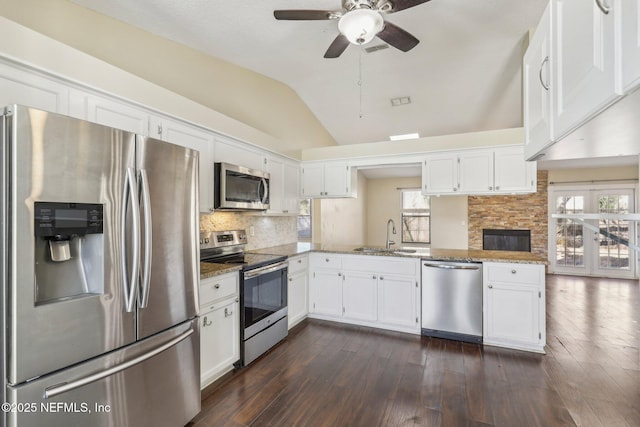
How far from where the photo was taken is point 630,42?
1.96 feet

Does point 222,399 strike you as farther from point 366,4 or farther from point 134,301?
point 366,4

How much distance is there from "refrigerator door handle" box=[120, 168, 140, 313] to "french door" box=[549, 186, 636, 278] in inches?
317

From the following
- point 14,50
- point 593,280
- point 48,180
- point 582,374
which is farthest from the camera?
point 593,280

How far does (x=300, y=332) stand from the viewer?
3.45 metres

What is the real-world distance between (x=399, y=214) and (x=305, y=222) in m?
3.72

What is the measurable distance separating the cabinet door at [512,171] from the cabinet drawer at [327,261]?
2020 millimetres

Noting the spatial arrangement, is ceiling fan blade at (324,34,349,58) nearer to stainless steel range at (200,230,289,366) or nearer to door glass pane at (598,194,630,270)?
stainless steel range at (200,230,289,366)

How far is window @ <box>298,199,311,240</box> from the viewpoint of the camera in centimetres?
537

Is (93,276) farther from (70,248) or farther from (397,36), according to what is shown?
(397,36)

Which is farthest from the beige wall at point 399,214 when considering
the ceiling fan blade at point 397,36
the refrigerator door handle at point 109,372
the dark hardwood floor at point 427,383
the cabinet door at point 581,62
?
the cabinet door at point 581,62

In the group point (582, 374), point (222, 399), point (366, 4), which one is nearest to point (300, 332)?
point (222, 399)

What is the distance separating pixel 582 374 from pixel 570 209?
571cm

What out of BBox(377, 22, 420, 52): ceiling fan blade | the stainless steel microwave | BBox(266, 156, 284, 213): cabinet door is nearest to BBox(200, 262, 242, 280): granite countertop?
the stainless steel microwave

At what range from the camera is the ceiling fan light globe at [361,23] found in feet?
6.77
